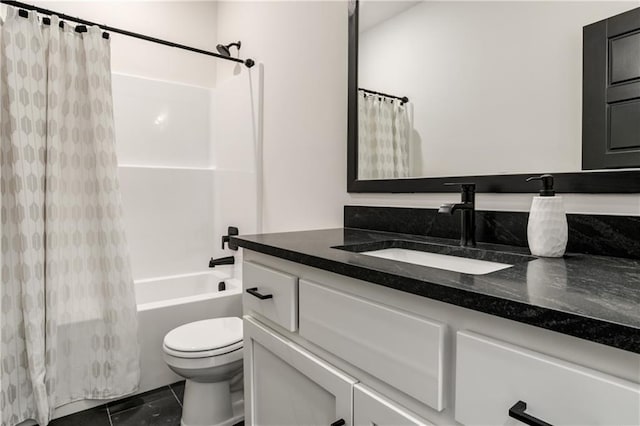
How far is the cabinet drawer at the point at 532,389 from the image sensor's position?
1.47 feet

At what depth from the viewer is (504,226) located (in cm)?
110

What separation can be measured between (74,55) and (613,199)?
7.53 feet

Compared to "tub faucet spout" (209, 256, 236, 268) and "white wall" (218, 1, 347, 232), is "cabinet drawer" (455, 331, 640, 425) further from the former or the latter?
"tub faucet spout" (209, 256, 236, 268)

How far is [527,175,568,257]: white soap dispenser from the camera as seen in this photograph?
2.95 ft

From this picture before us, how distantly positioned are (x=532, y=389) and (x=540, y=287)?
17cm

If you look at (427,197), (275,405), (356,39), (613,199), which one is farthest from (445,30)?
(275,405)

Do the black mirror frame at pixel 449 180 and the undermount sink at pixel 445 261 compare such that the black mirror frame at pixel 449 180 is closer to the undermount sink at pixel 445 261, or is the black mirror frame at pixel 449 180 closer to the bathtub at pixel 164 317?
the undermount sink at pixel 445 261

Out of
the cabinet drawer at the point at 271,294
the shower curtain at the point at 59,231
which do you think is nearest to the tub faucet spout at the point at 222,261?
the shower curtain at the point at 59,231

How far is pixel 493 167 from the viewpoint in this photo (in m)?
1.15

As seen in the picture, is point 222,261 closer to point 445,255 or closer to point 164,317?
point 164,317

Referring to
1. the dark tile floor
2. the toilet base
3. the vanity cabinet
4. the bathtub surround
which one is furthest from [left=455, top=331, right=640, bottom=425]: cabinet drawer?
the dark tile floor

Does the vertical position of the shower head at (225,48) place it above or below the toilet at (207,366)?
above

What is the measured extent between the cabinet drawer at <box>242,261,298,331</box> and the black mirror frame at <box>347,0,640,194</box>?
2.02 ft

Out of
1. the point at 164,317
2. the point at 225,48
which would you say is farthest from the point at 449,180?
the point at 225,48
